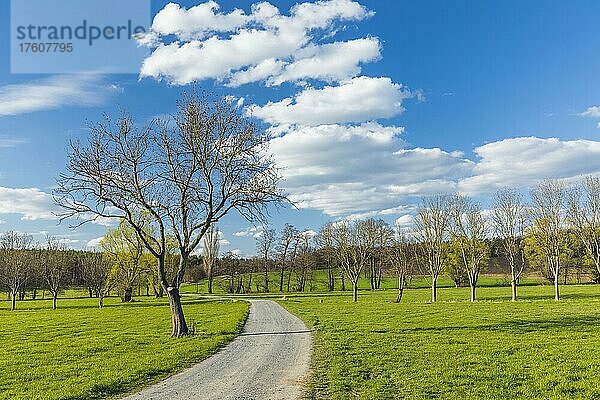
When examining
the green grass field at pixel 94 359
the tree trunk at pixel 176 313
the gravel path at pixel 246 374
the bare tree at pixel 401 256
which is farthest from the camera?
the bare tree at pixel 401 256

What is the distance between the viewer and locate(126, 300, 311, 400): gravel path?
12588 millimetres

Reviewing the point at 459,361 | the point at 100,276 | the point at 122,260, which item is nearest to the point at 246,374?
the point at 459,361

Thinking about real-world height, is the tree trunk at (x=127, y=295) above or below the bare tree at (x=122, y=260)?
below

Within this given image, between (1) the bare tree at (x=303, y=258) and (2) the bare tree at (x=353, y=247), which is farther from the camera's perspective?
(1) the bare tree at (x=303, y=258)

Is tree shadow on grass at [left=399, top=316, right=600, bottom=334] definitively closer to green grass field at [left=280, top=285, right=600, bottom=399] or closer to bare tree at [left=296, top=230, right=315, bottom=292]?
green grass field at [left=280, top=285, right=600, bottom=399]

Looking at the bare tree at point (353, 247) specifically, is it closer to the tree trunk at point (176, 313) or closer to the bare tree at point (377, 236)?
the bare tree at point (377, 236)

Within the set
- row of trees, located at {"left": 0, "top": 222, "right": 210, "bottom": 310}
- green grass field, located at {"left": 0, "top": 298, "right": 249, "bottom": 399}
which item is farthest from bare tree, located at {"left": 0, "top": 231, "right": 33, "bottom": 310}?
green grass field, located at {"left": 0, "top": 298, "right": 249, "bottom": 399}

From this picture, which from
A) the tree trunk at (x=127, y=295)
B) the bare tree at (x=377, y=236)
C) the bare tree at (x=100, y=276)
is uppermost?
the bare tree at (x=377, y=236)

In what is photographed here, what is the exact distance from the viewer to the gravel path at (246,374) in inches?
496

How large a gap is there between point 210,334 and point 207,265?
77.7m

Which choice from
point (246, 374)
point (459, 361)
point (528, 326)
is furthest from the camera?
point (528, 326)

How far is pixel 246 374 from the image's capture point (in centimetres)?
1515

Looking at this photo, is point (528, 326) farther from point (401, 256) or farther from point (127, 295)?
point (127, 295)

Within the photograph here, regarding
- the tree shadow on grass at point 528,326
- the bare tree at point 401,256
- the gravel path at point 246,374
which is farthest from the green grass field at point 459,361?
the bare tree at point 401,256
